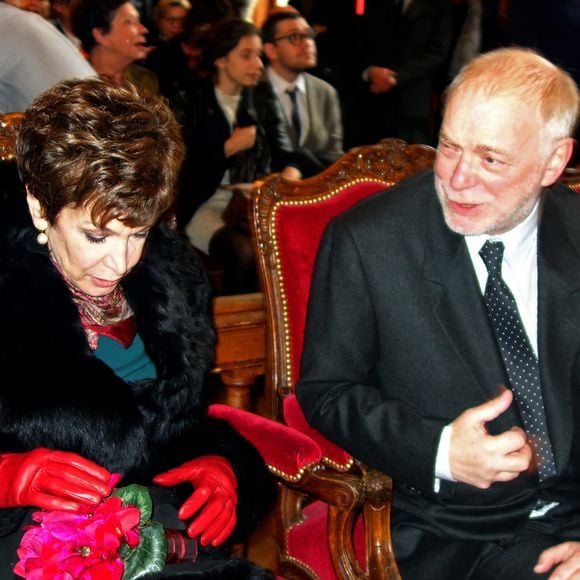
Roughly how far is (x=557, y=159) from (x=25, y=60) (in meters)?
1.56

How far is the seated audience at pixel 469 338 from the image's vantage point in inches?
73.6

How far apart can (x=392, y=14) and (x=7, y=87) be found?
8.51ft

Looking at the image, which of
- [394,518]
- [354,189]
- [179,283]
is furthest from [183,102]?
[394,518]

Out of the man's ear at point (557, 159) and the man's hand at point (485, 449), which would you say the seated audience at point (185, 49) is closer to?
the man's ear at point (557, 159)

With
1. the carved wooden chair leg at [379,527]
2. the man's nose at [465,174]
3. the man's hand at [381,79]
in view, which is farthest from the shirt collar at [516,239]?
the man's hand at [381,79]

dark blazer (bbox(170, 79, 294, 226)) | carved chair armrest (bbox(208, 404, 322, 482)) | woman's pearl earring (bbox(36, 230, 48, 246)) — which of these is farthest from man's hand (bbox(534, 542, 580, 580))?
dark blazer (bbox(170, 79, 294, 226))

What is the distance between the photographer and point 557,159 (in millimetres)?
1972

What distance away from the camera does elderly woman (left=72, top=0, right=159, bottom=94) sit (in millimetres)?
3863

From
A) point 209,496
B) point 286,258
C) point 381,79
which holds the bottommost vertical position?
point 381,79

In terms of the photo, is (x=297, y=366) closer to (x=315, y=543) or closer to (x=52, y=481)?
(x=315, y=543)

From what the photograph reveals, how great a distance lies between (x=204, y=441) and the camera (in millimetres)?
1947

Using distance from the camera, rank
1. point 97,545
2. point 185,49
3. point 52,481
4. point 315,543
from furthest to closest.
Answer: point 185,49 < point 315,543 < point 52,481 < point 97,545

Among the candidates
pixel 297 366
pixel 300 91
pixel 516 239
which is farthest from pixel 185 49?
pixel 516 239

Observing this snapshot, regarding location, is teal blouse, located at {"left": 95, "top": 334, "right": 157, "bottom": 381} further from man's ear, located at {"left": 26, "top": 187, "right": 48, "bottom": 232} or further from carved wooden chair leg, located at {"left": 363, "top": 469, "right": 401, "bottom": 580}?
carved wooden chair leg, located at {"left": 363, "top": 469, "right": 401, "bottom": 580}
